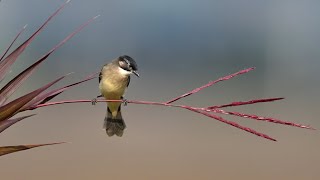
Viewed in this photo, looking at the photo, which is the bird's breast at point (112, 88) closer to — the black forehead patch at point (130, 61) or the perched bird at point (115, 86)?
the perched bird at point (115, 86)

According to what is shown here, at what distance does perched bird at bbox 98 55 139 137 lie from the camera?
8.28ft

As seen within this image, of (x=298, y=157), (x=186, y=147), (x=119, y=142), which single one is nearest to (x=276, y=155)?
(x=298, y=157)

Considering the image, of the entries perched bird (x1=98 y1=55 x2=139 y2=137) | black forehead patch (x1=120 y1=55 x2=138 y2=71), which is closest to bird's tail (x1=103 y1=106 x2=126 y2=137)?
perched bird (x1=98 y1=55 x2=139 y2=137)

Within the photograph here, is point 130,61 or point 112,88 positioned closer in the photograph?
point 130,61

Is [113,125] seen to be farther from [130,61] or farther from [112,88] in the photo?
[130,61]

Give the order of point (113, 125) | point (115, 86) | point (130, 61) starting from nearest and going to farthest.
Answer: point (130, 61) < point (113, 125) < point (115, 86)

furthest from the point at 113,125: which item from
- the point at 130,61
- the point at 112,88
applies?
the point at 130,61

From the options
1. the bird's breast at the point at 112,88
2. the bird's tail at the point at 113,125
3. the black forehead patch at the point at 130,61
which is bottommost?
the bird's tail at the point at 113,125

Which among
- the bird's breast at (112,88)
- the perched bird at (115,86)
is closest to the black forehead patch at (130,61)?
the perched bird at (115,86)

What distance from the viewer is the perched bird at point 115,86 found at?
2523 millimetres

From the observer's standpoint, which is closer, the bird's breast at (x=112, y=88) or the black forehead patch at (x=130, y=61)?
the black forehead patch at (x=130, y=61)

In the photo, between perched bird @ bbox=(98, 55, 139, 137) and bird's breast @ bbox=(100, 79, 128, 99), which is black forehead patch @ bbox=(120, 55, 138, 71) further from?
bird's breast @ bbox=(100, 79, 128, 99)

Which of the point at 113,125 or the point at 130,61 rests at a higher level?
the point at 130,61

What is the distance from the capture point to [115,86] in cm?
262
